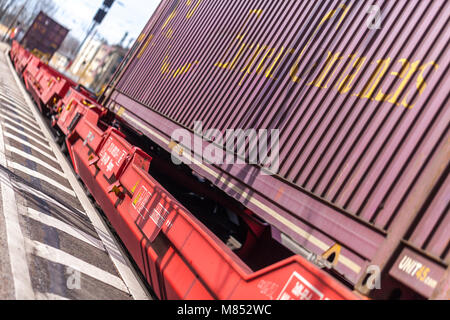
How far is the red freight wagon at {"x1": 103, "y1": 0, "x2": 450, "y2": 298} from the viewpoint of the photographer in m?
4.17

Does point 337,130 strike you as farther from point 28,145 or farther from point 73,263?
point 28,145

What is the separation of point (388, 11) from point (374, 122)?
63.6 inches

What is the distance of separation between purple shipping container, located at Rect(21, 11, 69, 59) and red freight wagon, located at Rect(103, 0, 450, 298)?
1576 inches

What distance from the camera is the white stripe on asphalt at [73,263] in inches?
180

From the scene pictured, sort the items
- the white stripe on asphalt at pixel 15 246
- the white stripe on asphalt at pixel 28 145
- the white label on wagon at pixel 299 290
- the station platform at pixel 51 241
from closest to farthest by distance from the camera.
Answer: the white label on wagon at pixel 299 290 < the white stripe on asphalt at pixel 15 246 < the station platform at pixel 51 241 < the white stripe on asphalt at pixel 28 145

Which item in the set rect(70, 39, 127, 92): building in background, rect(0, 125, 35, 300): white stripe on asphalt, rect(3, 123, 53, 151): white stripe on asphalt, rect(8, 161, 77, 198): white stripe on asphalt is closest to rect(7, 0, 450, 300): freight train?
rect(8, 161, 77, 198): white stripe on asphalt

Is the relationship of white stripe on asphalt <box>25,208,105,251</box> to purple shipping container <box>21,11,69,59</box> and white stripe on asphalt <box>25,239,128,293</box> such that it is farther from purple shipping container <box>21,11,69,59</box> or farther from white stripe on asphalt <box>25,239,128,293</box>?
purple shipping container <box>21,11,69,59</box>

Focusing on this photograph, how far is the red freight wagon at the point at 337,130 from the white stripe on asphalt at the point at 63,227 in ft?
6.31

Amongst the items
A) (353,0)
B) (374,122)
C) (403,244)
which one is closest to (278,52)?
(353,0)

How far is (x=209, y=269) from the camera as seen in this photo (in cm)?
420

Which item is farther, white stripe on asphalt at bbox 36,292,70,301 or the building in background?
the building in background

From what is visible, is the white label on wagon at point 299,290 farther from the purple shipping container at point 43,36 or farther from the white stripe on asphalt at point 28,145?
the purple shipping container at point 43,36

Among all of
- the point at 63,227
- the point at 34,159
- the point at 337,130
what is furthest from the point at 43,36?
the point at 337,130

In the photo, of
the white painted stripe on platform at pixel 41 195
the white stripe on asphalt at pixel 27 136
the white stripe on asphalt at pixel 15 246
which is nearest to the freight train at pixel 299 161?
the white painted stripe on platform at pixel 41 195
